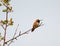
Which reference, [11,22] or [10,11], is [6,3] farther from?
[11,22]

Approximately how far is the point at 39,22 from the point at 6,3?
1.27 meters

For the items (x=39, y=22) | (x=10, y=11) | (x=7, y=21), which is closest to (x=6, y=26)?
(x=7, y=21)

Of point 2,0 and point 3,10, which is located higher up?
point 2,0

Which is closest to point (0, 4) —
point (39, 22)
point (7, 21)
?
point (7, 21)

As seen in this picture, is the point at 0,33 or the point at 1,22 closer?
the point at 1,22

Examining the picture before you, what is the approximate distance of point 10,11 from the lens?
11.8 feet

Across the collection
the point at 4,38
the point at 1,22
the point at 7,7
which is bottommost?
the point at 4,38

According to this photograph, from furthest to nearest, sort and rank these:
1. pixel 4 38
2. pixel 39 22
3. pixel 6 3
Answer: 1. pixel 6 3
2. pixel 4 38
3. pixel 39 22

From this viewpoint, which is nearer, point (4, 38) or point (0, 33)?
point (4, 38)

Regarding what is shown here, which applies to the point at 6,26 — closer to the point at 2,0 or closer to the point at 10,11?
the point at 10,11

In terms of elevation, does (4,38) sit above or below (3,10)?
below

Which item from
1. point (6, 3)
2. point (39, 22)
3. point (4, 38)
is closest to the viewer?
point (39, 22)

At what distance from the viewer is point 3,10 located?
3.63m

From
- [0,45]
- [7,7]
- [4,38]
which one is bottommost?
[0,45]
